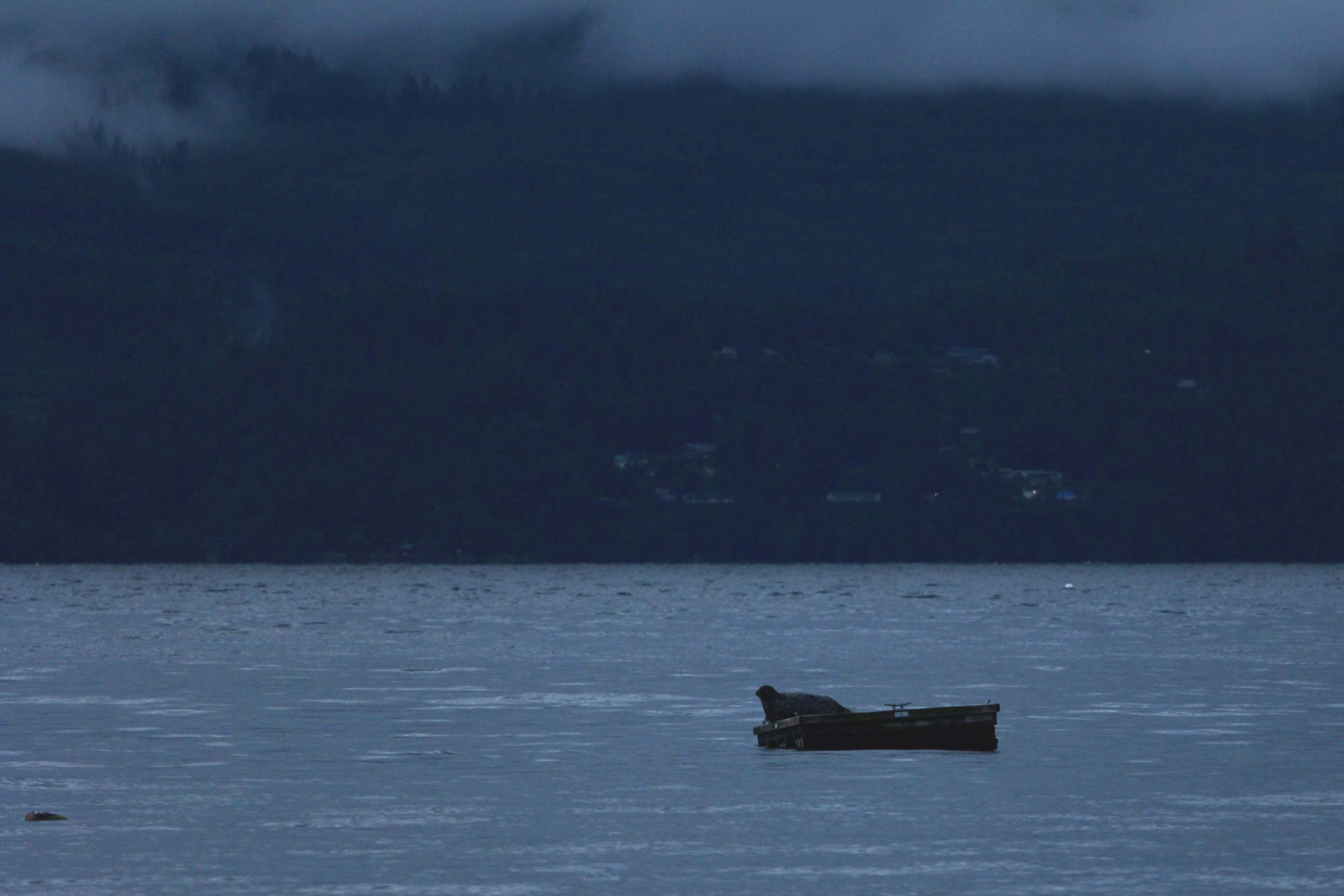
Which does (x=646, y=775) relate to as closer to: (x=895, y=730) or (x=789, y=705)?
(x=789, y=705)

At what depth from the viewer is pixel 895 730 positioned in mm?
61188

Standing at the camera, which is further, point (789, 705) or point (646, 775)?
point (789, 705)

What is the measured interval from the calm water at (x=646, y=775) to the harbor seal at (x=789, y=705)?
1.61 m

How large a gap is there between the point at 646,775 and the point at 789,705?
315 inches

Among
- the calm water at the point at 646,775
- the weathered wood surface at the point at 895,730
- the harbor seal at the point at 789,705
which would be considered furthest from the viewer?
the harbor seal at the point at 789,705

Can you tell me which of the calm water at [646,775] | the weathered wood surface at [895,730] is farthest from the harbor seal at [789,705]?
the calm water at [646,775]

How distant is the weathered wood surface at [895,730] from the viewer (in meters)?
61.0

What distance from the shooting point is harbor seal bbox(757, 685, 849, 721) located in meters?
62.4

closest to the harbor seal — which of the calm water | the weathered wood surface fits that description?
the weathered wood surface

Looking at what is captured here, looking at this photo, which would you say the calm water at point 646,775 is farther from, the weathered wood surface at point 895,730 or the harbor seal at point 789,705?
the harbor seal at point 789,705

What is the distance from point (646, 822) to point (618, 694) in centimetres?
3335

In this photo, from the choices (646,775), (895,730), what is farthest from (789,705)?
(646,775)

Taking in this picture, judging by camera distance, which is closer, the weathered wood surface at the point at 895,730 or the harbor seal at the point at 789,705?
the weathered wood surface at the point at 895,730

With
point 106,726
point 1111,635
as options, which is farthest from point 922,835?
point 1111,635
